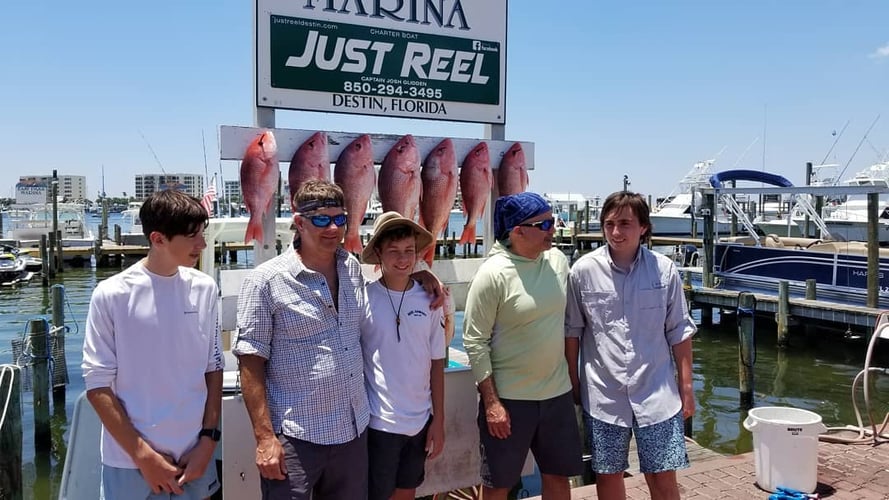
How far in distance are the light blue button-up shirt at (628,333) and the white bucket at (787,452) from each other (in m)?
1.69

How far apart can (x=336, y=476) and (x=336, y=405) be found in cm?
28

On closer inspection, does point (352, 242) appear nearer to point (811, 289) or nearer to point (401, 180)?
point (401, 180)

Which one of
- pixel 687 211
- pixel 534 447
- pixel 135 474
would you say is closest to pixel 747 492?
pixel 534 447

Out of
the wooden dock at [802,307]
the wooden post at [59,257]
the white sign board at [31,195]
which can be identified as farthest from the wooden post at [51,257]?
the wooden dock at [802,307]

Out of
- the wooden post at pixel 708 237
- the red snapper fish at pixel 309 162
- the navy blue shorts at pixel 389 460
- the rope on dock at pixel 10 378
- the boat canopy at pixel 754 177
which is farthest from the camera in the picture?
the boat canopy at pixel 754 177

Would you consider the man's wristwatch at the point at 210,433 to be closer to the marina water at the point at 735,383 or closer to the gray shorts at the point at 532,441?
the gray shorts at the point at 532,441

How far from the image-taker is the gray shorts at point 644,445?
312cm

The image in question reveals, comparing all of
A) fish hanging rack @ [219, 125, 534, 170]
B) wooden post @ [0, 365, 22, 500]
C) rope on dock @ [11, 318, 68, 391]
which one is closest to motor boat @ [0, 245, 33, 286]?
rope on dock @ [11, 318, 68, 391]

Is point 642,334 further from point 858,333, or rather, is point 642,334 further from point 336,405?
point 858,333

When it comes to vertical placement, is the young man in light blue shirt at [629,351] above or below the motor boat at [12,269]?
above

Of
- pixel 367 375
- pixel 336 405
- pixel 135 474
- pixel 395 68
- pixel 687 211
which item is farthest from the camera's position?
pixel 687 211

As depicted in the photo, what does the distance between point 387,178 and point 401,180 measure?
8 centimetres

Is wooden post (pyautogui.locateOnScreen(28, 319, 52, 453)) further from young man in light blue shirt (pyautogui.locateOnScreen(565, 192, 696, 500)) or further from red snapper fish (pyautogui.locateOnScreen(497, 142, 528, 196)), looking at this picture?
young man in light blue shirt (pyautogui.locateOnScreen(565, 192, 696, 500))

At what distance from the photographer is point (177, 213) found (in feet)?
7.78
